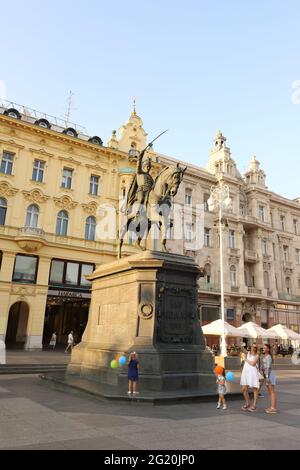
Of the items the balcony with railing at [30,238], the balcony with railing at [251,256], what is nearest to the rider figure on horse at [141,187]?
the balcony with railing at [30,238]

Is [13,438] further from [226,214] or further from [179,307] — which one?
[226,214]

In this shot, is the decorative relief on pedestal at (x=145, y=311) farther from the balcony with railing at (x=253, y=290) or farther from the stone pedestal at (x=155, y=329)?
the balcony with railing at (x=253, y=290)

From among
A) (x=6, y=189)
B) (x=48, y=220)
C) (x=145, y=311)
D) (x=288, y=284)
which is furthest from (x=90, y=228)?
(x=288, y=284)

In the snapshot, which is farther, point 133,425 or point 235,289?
point 235,289

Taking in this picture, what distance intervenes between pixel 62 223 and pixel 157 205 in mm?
20170

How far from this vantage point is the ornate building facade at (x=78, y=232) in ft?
96.4

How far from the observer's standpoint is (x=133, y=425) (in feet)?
22.6

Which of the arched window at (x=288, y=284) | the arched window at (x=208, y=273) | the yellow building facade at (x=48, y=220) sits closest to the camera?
the yellow building facade at (x=48, y=220)

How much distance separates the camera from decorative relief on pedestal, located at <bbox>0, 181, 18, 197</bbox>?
97.3ft

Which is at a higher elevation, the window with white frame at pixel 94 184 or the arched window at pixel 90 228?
the window with white frame at pixel 94 184

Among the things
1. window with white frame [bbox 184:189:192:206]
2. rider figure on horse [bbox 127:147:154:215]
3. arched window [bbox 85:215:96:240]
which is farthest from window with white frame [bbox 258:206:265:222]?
rider figure on horse [bbox 127:147:154:215]

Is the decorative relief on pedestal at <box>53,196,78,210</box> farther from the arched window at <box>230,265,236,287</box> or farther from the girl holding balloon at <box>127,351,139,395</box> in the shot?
the girl holding balloon at <box>127,351,139,395</box>

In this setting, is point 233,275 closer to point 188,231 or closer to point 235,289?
point 235,289

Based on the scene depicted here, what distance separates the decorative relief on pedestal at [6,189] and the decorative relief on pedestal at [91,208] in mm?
6074
